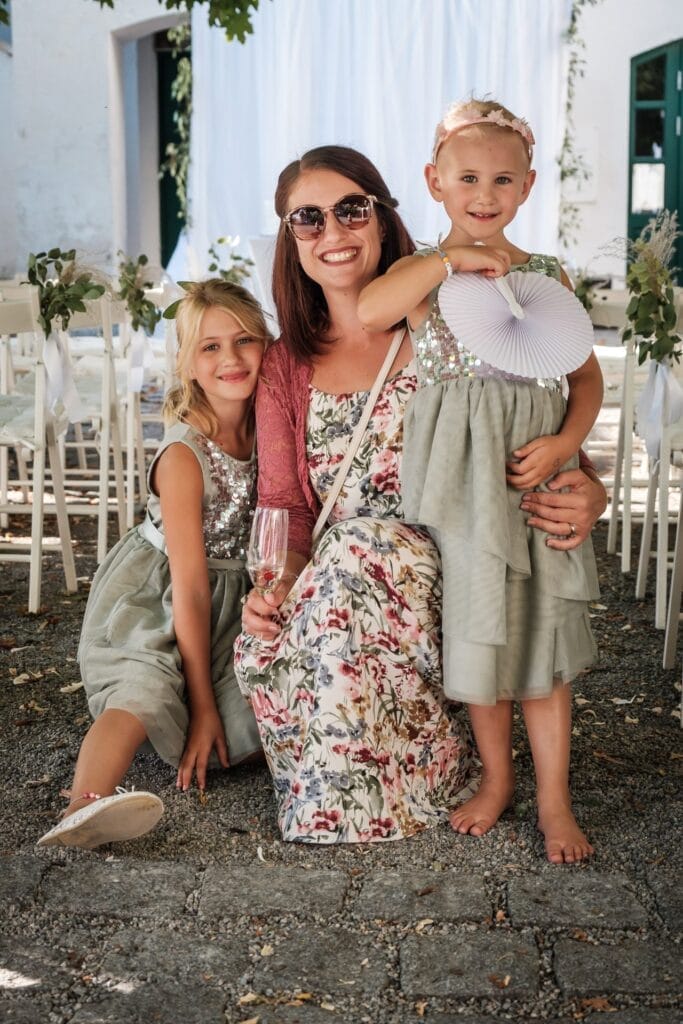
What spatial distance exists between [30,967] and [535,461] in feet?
3.90

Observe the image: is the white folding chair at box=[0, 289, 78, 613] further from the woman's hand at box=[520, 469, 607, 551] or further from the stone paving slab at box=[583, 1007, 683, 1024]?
the stone paving slab at box=[583, 1007, 683, 1024]

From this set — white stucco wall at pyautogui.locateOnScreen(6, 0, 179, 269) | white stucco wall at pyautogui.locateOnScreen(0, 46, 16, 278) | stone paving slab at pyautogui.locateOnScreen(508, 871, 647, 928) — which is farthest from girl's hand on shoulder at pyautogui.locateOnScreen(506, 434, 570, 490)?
white stucco wall at pyautogui.locateOnScreen(0, 46, 16, 278)

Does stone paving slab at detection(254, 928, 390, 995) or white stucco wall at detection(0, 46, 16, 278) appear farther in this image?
white stucco wall at detection(0, 46, 16, 278)

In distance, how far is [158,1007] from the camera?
179 cm

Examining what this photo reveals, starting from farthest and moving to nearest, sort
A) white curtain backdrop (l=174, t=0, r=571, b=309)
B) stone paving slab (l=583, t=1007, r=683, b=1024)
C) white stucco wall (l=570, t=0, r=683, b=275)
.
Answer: white stucco wall (l=570, t=0, r=683, b=275)
white curtain backdrop (l=174, t=0, r=571, b=309)
stone paving slab (l=583, t=1007, r=683, b=1024)

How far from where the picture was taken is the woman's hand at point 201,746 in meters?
2.62

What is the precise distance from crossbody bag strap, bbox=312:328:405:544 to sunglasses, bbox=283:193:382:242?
0.24 meters

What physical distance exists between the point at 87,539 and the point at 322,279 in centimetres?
290

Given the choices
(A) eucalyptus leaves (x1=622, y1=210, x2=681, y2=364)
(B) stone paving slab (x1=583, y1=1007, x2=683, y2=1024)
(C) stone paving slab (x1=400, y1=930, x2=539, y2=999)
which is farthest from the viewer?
(A) eucalyptus leaves (x1=622, y1=210, x2=681, y2=364)

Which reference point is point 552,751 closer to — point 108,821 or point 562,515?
point 562,515

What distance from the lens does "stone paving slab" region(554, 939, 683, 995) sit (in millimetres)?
1833

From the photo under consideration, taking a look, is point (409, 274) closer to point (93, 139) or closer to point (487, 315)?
point (487, 315)

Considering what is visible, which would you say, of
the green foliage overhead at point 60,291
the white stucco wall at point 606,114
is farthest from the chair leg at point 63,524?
the white stucco wall at point 606,114

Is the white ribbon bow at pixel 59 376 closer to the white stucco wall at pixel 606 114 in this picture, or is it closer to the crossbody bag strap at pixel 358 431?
the crossbody bag strap at pixel 358 431
